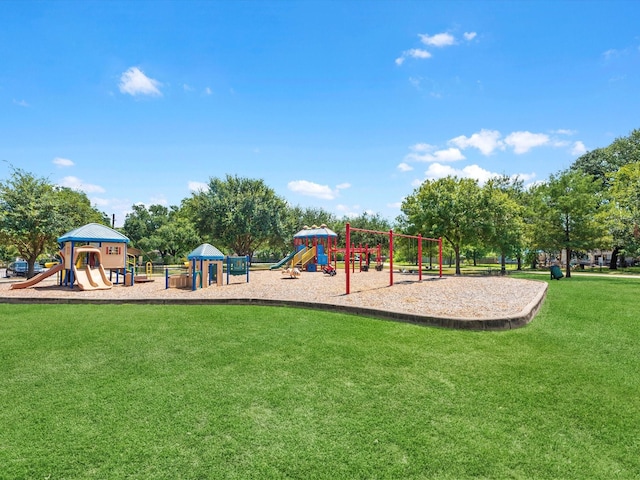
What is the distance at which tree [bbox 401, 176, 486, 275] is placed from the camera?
2575cm

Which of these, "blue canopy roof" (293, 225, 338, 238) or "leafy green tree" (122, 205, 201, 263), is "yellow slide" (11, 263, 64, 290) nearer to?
"blue canopy roof" (293, 225, 338, 238)

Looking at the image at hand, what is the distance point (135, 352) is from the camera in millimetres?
6023

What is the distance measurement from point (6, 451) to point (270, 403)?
2471 millimetres

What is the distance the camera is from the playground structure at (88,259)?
1583cm

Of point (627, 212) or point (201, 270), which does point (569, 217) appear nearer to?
point (627, 212)

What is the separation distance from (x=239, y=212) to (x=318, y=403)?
1242 inches

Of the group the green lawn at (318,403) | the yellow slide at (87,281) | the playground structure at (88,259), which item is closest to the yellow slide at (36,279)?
the playground structure at (88,259)

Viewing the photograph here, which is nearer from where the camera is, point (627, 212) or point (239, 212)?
point (627, 212)

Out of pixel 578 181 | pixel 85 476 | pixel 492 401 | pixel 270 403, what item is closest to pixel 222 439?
pixel 270 403

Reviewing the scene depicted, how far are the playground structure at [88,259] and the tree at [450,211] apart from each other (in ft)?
65.0

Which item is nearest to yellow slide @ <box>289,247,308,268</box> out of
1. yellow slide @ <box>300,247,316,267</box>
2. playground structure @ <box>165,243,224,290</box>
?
yellow slide @ <box>300,247,316,267</box>

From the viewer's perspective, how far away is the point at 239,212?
34.5m

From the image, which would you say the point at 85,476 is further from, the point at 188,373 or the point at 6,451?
the point at 188,373

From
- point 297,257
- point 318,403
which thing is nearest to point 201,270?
point 318,403
